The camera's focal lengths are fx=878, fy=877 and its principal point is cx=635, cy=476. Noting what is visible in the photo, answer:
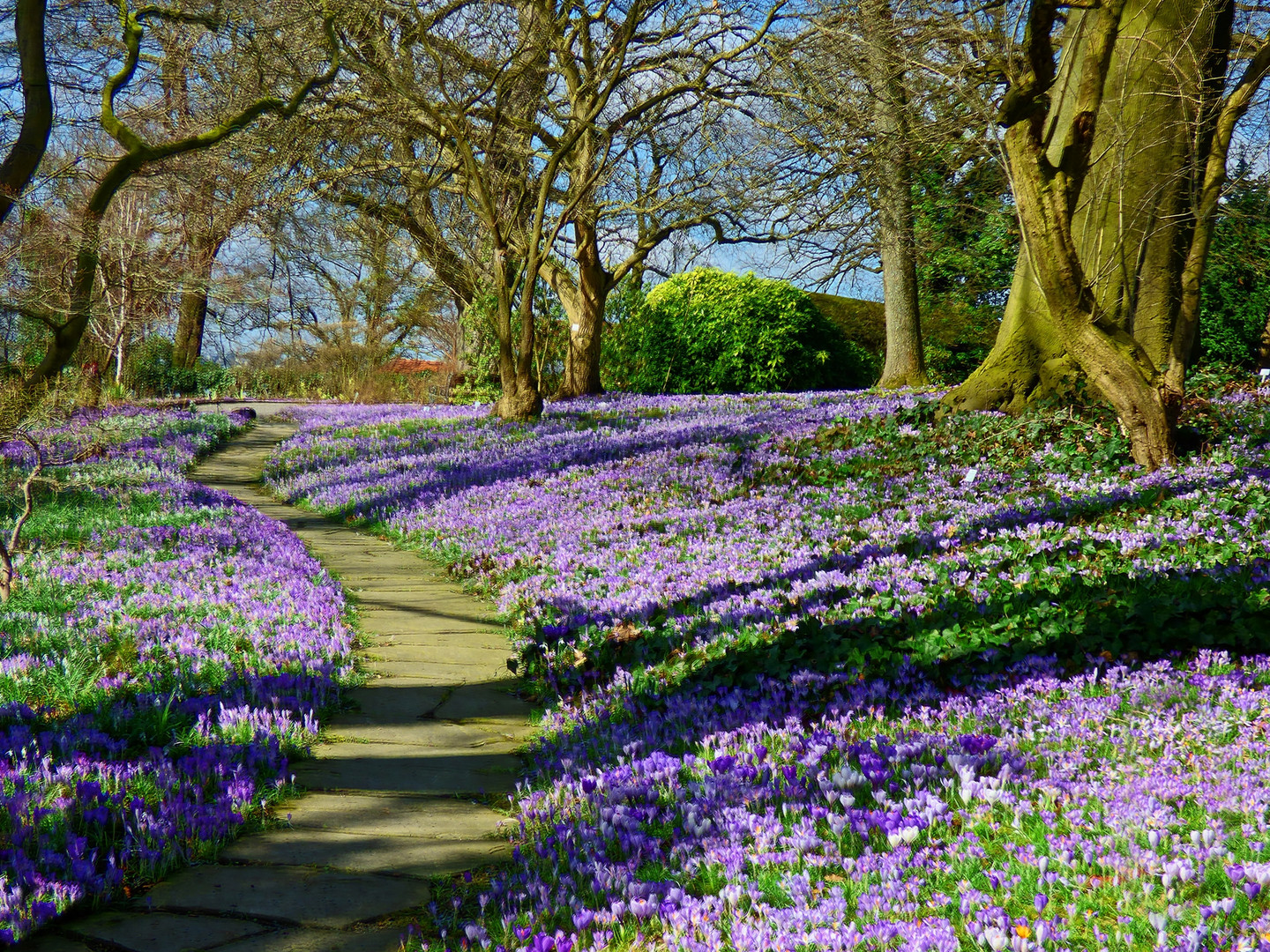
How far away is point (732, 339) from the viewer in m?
21.2

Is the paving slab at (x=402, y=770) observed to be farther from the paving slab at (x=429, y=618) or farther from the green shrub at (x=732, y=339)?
the green shrub at (x=732, y=339)

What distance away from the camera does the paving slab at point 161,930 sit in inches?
107

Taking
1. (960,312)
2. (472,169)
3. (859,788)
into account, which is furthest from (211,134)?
(960,312)

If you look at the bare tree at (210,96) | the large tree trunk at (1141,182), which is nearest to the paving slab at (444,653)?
the large tree trunk at (1141,182)

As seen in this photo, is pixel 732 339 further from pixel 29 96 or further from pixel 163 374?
pixel 163 374

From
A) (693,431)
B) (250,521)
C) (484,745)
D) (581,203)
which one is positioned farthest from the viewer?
(581,203)

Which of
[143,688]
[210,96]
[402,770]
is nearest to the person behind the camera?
[402,770]

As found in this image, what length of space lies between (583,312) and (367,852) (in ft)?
55.2

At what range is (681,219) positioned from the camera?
20531 millimetres

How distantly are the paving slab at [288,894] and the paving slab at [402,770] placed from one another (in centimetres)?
77

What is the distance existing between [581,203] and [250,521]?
996 centimetres

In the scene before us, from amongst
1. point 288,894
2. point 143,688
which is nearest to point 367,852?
point 288,894

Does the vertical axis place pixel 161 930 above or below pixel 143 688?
below

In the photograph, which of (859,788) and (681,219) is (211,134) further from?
(859,788)
